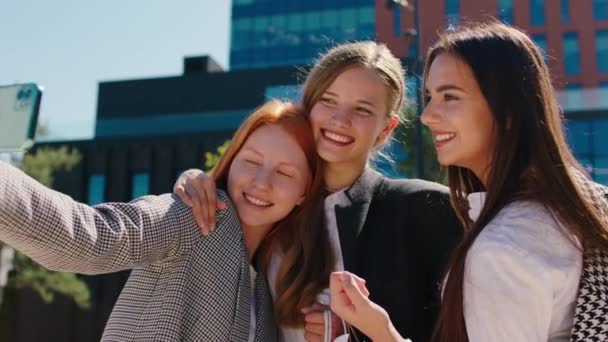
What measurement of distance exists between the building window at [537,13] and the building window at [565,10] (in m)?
0.94

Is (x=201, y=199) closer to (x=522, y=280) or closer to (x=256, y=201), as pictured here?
(x=256, y=201)

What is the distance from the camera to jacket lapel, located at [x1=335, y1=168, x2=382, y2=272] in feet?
8.36

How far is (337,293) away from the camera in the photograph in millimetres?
1820

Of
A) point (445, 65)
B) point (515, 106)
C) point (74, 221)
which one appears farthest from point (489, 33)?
point (74, 221)

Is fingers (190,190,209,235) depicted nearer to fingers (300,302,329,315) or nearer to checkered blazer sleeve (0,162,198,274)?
checkered blazer sleeve (0,162,198,274)

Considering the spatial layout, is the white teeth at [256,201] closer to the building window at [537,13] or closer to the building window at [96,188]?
the building window at [96,188]

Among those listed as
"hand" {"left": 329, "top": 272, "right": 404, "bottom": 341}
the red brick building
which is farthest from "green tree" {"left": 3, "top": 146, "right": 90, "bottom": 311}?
the red brick building

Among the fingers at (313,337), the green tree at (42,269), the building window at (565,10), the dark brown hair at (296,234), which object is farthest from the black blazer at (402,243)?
the building window at (565,10)

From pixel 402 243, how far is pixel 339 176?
44 cm

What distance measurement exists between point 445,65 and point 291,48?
36436 mm

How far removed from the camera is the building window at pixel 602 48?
32625 mm

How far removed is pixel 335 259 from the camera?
2551 mm

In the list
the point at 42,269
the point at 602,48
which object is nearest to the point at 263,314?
the point at 42,269

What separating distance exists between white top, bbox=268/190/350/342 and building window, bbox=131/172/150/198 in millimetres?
23042
